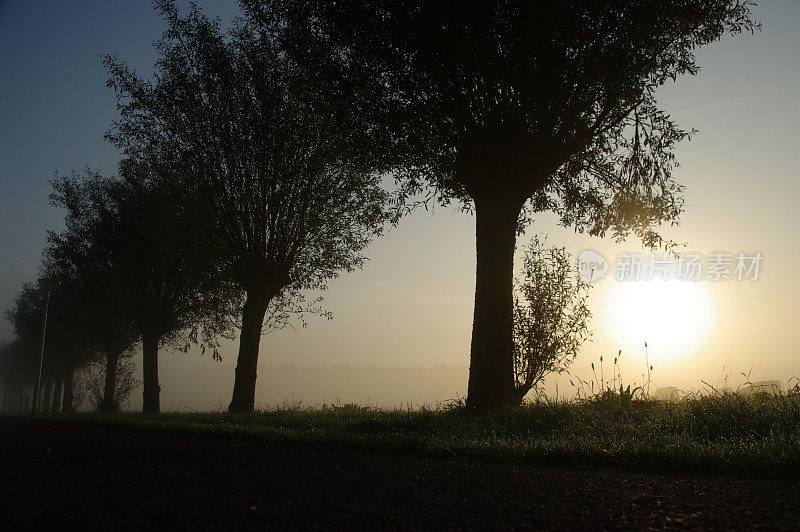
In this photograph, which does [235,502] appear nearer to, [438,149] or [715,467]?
[715,467]

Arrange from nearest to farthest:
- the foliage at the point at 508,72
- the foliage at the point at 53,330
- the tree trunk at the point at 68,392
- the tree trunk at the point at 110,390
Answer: the foliage at the point at 508,72
the tree trunk at the point at 110,390
the foliage at the point at 53,330
the tree trunk at the point at 68,392

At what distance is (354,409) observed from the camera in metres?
13.9

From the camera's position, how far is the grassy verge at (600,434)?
233 inches

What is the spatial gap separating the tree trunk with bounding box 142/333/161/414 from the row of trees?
4.14 m

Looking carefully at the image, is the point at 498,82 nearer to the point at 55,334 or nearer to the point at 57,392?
the point at 55,334

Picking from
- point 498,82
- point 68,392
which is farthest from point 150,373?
point 68,392

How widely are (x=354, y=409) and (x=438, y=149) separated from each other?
7.41 m

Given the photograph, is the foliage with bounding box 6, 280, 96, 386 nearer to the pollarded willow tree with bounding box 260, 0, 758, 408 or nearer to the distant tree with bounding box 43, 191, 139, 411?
the distant tree with bounding box 43, 191, 139, 411

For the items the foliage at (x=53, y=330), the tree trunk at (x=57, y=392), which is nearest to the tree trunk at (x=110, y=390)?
the foliage at (x=53, y=330)

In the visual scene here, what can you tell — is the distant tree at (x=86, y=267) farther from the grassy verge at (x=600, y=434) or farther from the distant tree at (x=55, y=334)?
the grassy verge at (x=600, y=434)

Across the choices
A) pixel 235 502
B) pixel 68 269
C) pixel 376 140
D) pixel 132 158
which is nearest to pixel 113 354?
pixel 68 269

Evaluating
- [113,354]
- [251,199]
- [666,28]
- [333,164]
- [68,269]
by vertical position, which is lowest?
[113,354]

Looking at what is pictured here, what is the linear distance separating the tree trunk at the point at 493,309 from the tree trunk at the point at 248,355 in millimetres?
9357

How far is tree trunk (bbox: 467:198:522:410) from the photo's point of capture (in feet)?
37.9
